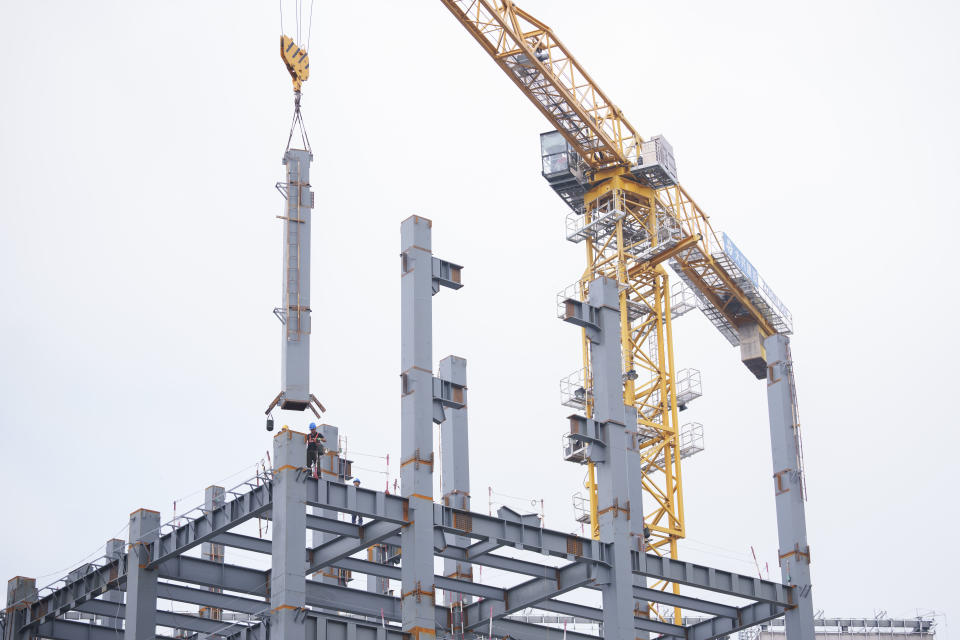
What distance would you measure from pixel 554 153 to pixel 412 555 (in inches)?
1447

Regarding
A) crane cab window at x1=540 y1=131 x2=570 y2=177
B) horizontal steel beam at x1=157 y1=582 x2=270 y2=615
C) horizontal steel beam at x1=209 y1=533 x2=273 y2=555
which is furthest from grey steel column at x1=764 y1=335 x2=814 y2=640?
crane cab window at x1=540 y1=131 x2=570 y2=177

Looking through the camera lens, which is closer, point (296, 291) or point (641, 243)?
point (296, 291)

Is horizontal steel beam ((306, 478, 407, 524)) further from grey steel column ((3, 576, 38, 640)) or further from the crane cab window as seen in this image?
the crane cab window

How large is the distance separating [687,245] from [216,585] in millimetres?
36372

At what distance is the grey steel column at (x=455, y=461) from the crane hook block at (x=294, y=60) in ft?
33.4

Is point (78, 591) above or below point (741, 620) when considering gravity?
above

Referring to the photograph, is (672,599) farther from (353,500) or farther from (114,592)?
(114,592)

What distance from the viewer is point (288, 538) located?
39031 millimetres

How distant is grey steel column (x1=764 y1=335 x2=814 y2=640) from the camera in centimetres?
5078

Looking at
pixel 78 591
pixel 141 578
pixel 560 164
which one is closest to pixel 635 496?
pixel 141 578

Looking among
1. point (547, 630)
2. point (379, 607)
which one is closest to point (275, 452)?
point (379, 607)

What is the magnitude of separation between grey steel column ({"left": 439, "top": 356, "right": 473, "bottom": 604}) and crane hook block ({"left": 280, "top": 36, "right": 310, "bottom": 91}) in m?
10.2

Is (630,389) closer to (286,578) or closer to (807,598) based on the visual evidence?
(807,598)

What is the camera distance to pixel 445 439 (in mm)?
51250
